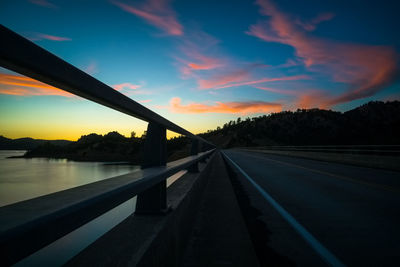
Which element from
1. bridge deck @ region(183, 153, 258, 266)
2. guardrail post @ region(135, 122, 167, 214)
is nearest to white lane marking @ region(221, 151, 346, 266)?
bridge deck @ region(183, 153, 258, 266)

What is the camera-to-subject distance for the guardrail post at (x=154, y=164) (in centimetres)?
249

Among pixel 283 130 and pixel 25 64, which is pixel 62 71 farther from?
pixel 283 130

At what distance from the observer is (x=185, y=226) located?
3.32m

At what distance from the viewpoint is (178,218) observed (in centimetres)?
287

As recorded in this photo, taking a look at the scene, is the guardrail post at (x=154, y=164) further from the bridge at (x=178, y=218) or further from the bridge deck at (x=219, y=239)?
the bridge deck at (x=219, y=239)

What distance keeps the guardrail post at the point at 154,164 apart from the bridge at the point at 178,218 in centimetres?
1

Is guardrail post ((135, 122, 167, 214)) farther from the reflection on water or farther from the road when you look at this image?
the road

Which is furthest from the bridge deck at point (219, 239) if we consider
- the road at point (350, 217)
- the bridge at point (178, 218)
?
the road at point (350, 217)

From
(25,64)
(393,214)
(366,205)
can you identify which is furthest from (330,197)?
(25,64)

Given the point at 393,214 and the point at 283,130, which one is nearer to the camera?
the point at 393,214

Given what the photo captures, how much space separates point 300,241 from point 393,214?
2724mm

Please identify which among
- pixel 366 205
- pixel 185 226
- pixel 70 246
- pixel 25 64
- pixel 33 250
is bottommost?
pixel 70 246

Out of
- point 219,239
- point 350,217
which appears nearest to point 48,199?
point 219,239

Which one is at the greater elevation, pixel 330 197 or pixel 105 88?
pixel 105 88
